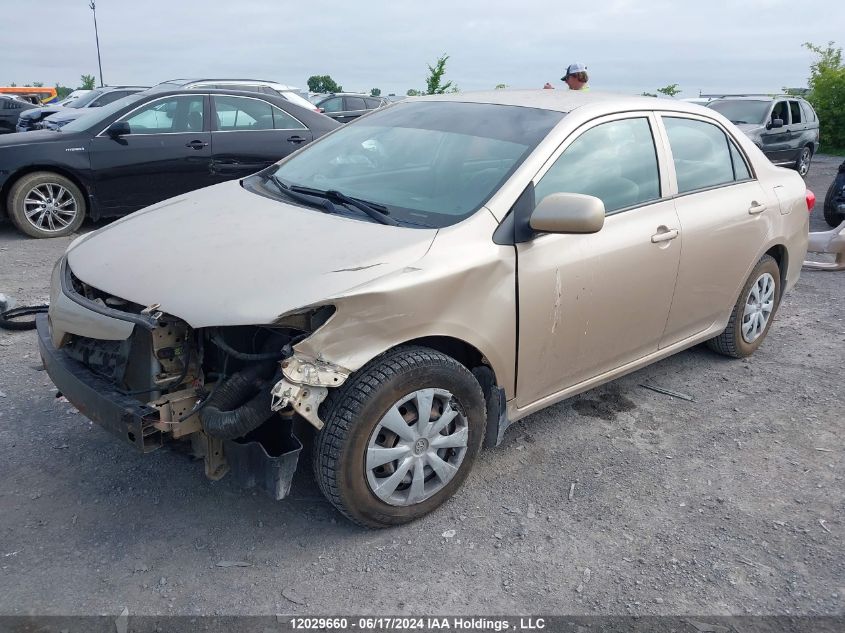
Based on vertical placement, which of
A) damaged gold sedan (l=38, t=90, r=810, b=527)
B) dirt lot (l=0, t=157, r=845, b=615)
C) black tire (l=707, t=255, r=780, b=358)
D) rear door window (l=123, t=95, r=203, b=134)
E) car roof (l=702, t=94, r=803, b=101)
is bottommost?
dirt lot (l=0, t=157, r=845, b=615)

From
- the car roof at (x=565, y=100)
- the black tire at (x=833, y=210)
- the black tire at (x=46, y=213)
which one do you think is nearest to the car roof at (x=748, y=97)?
the black tire at (x=833, y=210)

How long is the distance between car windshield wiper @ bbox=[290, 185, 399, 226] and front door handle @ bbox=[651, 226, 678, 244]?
55.8 inches

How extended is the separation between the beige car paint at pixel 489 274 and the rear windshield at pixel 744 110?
1032 cm

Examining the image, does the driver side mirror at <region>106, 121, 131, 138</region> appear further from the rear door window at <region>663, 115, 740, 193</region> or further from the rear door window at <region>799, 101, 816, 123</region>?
the rear door window at <region>799, 101, 816, 123</region>

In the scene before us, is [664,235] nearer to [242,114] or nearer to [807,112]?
[242,114]

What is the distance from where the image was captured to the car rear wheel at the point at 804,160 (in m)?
14.5

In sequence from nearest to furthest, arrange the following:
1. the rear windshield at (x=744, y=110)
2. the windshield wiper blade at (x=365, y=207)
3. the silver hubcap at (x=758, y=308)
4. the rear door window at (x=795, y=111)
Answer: the windshield wiper blade at (x=365, y=207) → the silver hubcap at (x=758, y=308) → the rear windshield at (x=744, y=110) → the rear door window at (x=795, y=111)

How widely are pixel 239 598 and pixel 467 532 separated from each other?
0.96 m

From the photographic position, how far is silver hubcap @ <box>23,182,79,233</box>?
25.5 feet

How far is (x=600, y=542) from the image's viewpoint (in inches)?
119

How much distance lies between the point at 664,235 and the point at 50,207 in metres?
6.68

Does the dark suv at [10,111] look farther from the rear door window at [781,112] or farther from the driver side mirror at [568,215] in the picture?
the driver side mirror at [568,215]

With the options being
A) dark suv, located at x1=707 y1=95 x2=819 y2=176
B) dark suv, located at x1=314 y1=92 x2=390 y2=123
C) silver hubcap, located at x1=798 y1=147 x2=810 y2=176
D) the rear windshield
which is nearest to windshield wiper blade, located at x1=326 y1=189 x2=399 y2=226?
dark suv, located at x1=707 y1=95 x2=819 y2=176

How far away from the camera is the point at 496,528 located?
309 cm
